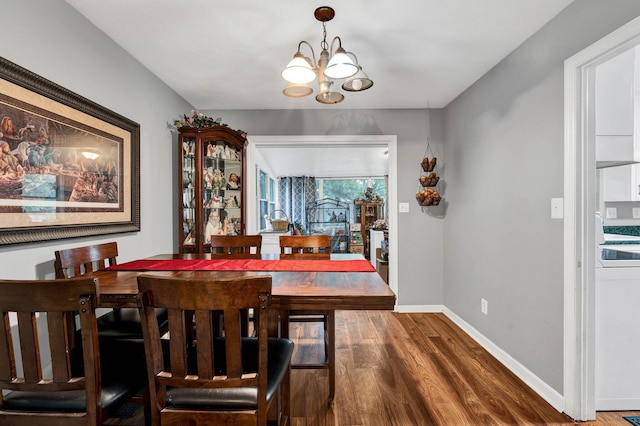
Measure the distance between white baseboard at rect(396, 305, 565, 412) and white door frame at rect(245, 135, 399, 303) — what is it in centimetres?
40

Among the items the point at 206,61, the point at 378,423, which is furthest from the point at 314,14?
the point at 378,423

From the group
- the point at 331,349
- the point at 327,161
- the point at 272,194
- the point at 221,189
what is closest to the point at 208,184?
the point at 221,189

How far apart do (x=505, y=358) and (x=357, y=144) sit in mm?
2489

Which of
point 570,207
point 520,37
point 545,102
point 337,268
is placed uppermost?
point 520,37

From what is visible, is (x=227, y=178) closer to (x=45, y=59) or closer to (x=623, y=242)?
(x=45, y=59)

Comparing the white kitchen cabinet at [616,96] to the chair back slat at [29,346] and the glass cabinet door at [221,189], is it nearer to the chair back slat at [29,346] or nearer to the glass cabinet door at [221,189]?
the chair back slat at [29,346]

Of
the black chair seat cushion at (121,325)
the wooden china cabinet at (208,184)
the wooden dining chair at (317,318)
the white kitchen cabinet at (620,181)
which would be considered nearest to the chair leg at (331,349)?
the wooden dining chair at (317,318)

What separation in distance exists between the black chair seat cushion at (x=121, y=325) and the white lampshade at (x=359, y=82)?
1.71 metres

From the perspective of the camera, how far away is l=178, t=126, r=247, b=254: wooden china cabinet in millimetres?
3100

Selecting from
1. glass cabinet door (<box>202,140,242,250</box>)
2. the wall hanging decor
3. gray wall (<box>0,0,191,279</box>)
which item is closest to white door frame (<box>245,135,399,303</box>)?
glass cabinet door (<box>202,140,242,250</box>)

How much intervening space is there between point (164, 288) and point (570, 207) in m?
2.11

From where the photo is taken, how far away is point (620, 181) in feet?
8.52

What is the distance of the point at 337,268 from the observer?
1.86m

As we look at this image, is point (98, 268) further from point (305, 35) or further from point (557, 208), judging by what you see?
point (557, 208)
